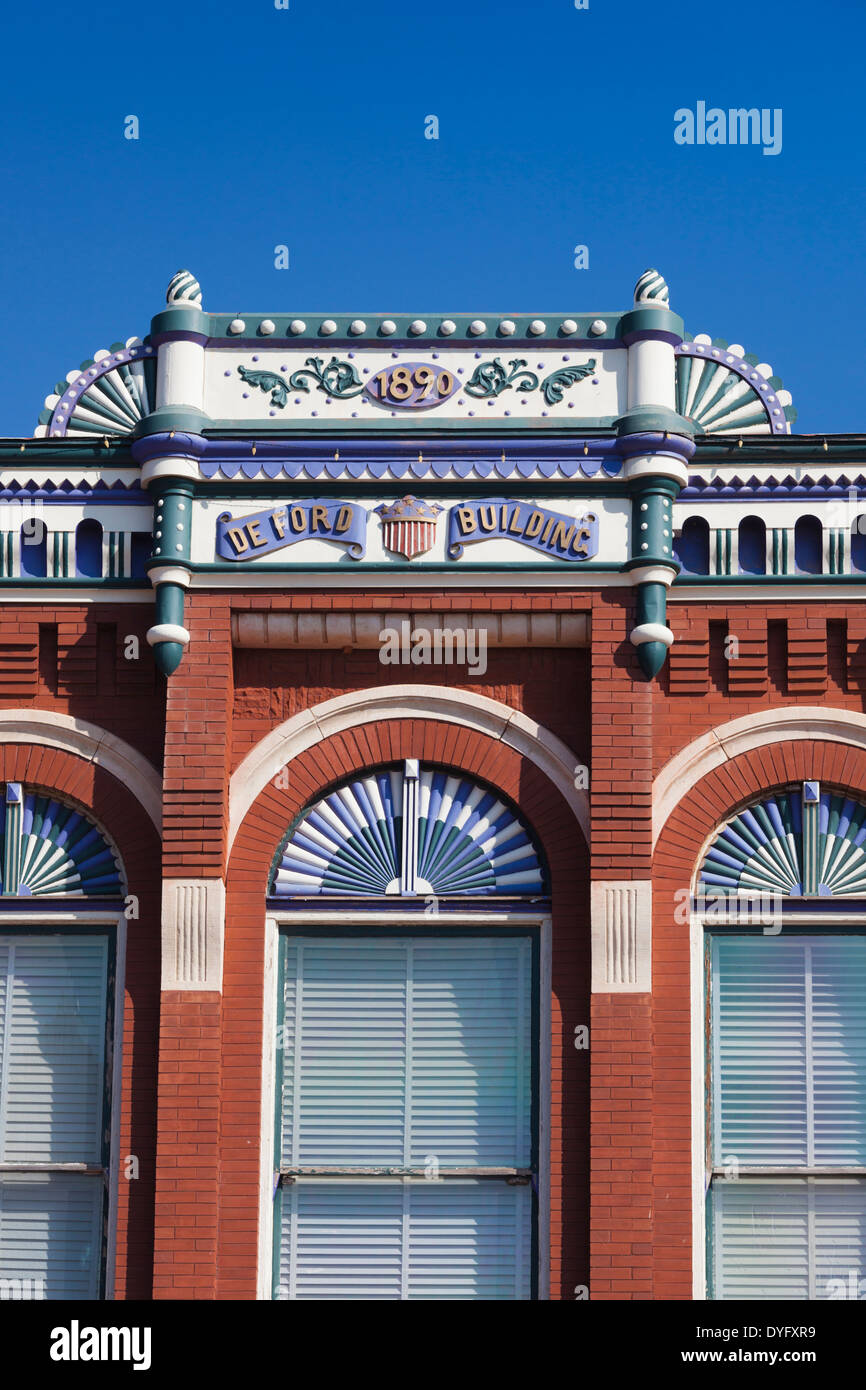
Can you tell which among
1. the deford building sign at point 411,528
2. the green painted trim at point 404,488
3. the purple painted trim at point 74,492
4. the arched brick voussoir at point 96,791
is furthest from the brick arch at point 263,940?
the purple painted trim at point 74,492

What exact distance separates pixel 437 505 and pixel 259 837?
263 cm

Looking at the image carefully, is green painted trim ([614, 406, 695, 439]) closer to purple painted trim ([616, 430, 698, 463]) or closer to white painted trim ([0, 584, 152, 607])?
purple painted trim ([616, 430, 698, 463])

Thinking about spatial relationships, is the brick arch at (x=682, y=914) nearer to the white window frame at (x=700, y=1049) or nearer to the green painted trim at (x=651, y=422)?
the white window frame at (x=700, y=1049)

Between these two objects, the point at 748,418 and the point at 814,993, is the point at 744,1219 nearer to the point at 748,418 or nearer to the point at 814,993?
the point at 814,993

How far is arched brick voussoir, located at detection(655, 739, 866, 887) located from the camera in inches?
666

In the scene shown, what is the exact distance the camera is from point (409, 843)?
17.0 meters

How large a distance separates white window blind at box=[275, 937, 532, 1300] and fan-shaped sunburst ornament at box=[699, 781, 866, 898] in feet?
4.95

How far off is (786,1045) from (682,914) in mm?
1128

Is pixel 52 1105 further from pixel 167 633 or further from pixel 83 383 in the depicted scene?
pixel 83 383

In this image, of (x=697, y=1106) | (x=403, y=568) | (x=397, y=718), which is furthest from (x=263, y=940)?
(x=697, y=1106)

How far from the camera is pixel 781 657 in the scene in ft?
56.7

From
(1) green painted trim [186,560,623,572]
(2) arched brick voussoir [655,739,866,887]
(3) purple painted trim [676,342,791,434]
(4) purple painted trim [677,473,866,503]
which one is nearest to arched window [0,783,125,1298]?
(1) green painted trim [186,560,623,572]

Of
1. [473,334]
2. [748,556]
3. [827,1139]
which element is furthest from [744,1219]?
[473,334]

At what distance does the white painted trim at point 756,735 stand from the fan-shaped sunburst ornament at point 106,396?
4.58m
